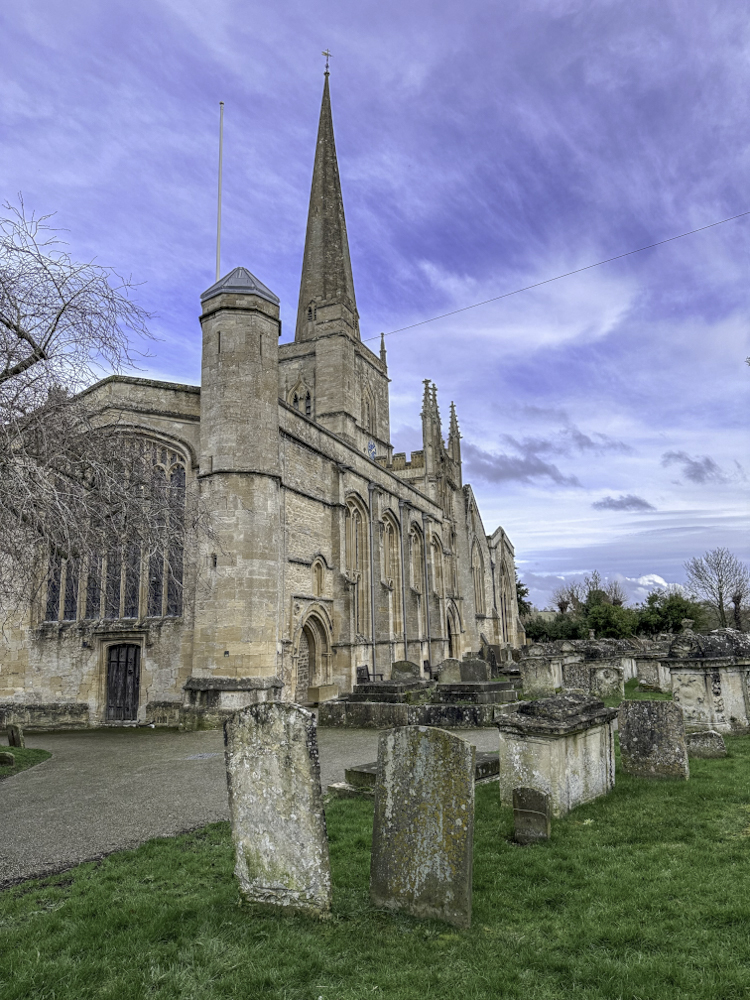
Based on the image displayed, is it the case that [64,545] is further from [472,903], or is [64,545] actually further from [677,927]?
[677,927]

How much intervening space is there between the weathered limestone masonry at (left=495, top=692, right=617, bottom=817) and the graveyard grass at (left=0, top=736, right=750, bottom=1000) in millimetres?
401

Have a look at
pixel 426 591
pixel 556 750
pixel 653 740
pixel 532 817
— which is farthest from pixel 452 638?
pixel 532 817

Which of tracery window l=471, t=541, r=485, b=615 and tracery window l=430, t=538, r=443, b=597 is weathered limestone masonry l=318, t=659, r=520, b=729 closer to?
tracery window l=430, t=538, r=443, b=597

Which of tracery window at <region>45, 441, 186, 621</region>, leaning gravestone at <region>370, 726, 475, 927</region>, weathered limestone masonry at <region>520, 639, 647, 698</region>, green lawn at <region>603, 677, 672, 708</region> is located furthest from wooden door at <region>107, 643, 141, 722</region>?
leaning gravestone at <region>370, 726, 475, 927</region>

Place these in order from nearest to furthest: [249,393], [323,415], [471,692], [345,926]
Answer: [345,926], [471,692], [249,393], [323,415]

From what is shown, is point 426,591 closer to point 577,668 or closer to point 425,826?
point 577,668

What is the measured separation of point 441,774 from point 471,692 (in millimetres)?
11779

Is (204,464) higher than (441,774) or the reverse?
higher

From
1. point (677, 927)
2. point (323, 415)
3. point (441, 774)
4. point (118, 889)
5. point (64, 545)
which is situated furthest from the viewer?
point (323, 415)

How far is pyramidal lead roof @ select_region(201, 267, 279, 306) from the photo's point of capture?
55.8 ft

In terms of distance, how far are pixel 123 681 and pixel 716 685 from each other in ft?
45.4

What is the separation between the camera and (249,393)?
16.3m

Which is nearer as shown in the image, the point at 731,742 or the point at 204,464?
the point at 731,742

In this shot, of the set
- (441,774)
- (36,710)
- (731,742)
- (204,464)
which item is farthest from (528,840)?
(36,710)
